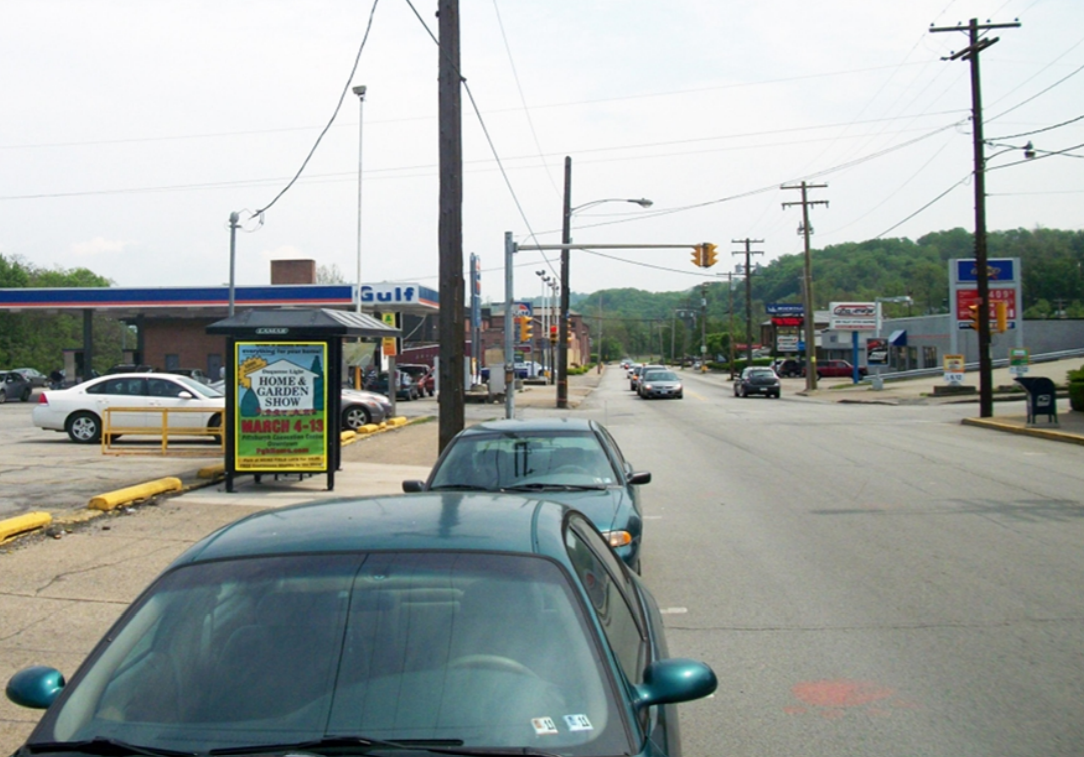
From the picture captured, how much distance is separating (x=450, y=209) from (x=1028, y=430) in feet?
58.3

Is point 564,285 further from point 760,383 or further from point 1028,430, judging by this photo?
point 1028,430

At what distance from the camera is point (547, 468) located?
9070 mm

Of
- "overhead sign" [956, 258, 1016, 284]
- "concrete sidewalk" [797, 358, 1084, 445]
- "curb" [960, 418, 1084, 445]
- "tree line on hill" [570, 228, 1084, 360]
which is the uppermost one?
"tree line on hill" [570, 228, 1084, 360]

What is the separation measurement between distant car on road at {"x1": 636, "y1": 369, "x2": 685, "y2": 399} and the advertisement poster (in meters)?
36.5

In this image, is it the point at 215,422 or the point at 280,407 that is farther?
the point at 215,422

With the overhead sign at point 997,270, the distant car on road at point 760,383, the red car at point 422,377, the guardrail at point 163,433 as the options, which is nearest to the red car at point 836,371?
the overhead sign at point 997,270

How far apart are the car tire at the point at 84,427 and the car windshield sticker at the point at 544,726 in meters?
21.4

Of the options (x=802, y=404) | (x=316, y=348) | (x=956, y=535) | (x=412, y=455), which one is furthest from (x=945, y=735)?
(x=802, y=404)

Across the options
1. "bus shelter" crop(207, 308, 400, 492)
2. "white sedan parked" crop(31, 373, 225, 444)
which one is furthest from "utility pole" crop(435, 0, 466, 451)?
"white sedan parked" crop(31, 373, 225, 444)

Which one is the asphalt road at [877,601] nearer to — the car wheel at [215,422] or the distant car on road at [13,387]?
the car wheel at [215,422]

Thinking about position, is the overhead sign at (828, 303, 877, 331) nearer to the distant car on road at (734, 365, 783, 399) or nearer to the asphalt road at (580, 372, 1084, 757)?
the distant car on road at (734, 365, 783, 399)

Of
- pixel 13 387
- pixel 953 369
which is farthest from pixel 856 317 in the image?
pixel 13 387

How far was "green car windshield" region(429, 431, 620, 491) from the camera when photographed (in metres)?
8.84

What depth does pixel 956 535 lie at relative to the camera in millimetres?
11219
